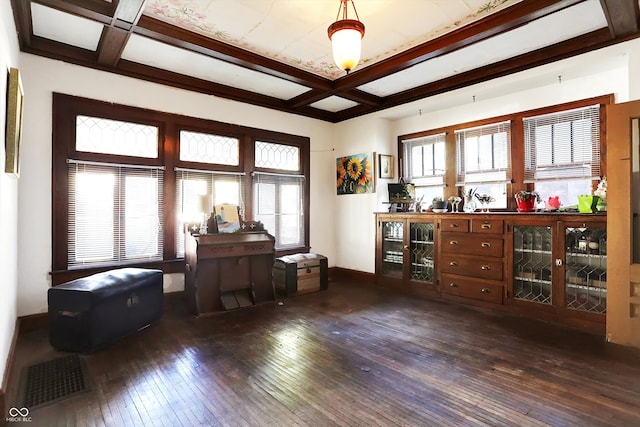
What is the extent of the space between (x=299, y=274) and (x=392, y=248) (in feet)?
4.99

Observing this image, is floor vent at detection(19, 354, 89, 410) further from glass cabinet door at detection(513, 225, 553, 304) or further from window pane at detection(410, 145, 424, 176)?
window pane at detection(410, 145, 424, 176)

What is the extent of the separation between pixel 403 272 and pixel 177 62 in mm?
4103

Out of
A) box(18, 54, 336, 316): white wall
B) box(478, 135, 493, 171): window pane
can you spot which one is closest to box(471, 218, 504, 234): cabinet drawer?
box(478, 135, 493, 171): window pane

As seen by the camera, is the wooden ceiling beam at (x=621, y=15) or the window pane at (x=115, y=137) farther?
the window pane at (x=115, y=137)

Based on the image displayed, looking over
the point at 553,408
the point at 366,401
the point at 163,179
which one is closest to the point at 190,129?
the point at 163,179

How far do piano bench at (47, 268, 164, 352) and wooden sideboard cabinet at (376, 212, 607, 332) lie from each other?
357 centimetres

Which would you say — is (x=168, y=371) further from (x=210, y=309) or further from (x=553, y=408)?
(x=553, y=408)

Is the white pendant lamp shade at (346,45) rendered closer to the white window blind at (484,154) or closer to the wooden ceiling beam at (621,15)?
the wooden ceiling beam at (621,15)

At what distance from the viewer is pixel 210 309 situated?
13.0 feet

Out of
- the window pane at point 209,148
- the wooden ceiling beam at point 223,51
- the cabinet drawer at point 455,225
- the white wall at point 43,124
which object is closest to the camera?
the wooden ceiling beam at point 223,51

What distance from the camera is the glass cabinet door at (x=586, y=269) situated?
332 centimetres

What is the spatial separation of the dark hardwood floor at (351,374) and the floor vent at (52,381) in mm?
74

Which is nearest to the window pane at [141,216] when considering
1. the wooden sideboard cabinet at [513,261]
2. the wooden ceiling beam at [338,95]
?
the wooden ceiling beam at [338,95]

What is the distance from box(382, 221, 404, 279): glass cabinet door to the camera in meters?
5.13
